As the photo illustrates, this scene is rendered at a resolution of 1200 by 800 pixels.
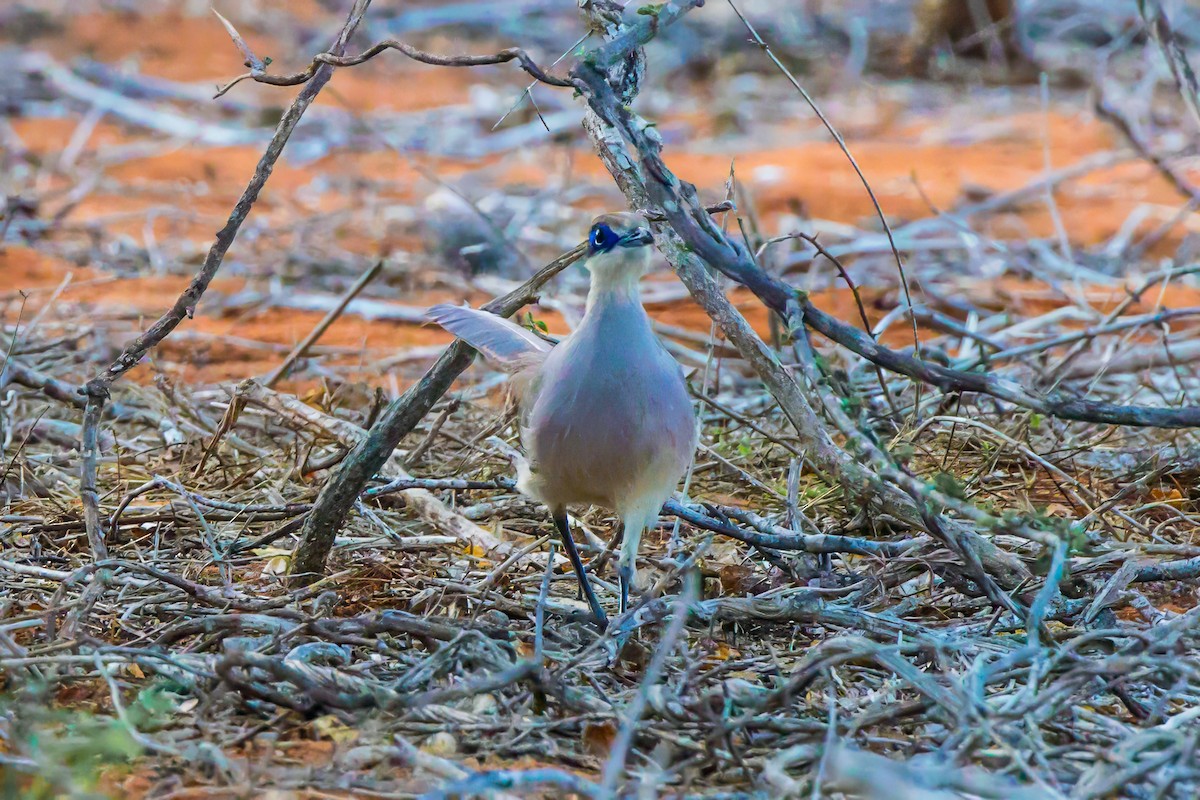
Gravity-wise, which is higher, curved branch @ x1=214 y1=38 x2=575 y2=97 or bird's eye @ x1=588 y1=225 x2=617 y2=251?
curved branch @ x1=214 y1=38 x2=575 y2=97

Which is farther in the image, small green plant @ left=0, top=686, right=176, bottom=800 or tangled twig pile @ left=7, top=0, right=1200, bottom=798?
tangled twig pile @ left=7, top=0, right=1200, bottom=798

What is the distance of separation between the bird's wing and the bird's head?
36 cm

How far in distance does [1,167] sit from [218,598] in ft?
27.4

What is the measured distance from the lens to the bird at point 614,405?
10.2 feet

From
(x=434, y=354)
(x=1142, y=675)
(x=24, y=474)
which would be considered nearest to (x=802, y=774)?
(x=1142, y=675)

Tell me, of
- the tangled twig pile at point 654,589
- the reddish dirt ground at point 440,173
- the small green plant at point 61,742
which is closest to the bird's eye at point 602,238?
the tangled twig pile at point 654,589

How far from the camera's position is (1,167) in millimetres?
10242

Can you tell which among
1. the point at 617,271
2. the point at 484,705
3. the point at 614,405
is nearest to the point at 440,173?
the point at 617,271

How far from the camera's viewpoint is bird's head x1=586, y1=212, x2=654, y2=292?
10.3 feet

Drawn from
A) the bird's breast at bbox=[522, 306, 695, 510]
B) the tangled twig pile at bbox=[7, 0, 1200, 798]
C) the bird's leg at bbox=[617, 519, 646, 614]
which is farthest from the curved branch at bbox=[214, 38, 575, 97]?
the bird's leg at bbox=[617, 519, 646, 614]

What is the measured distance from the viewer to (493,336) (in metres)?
3.43

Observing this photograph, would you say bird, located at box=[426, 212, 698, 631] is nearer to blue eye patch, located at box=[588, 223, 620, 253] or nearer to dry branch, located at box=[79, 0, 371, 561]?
blue eye patch, located at box=[588, 223, 620, 253]

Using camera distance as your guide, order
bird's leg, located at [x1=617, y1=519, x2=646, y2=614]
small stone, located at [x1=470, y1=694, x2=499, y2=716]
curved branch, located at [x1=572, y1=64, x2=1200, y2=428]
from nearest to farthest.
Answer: curved branch, located at [x1=572, y1=64, x2=1200, y2=428] → small stone, located at [x1=470, y1=694, x2=499, y2=716] → bird's leg, located at [x1=617, y1=519, x2=646, y2=614]

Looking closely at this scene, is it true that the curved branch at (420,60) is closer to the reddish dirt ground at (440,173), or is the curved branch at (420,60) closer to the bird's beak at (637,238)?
the bird's beak at (637,238)
